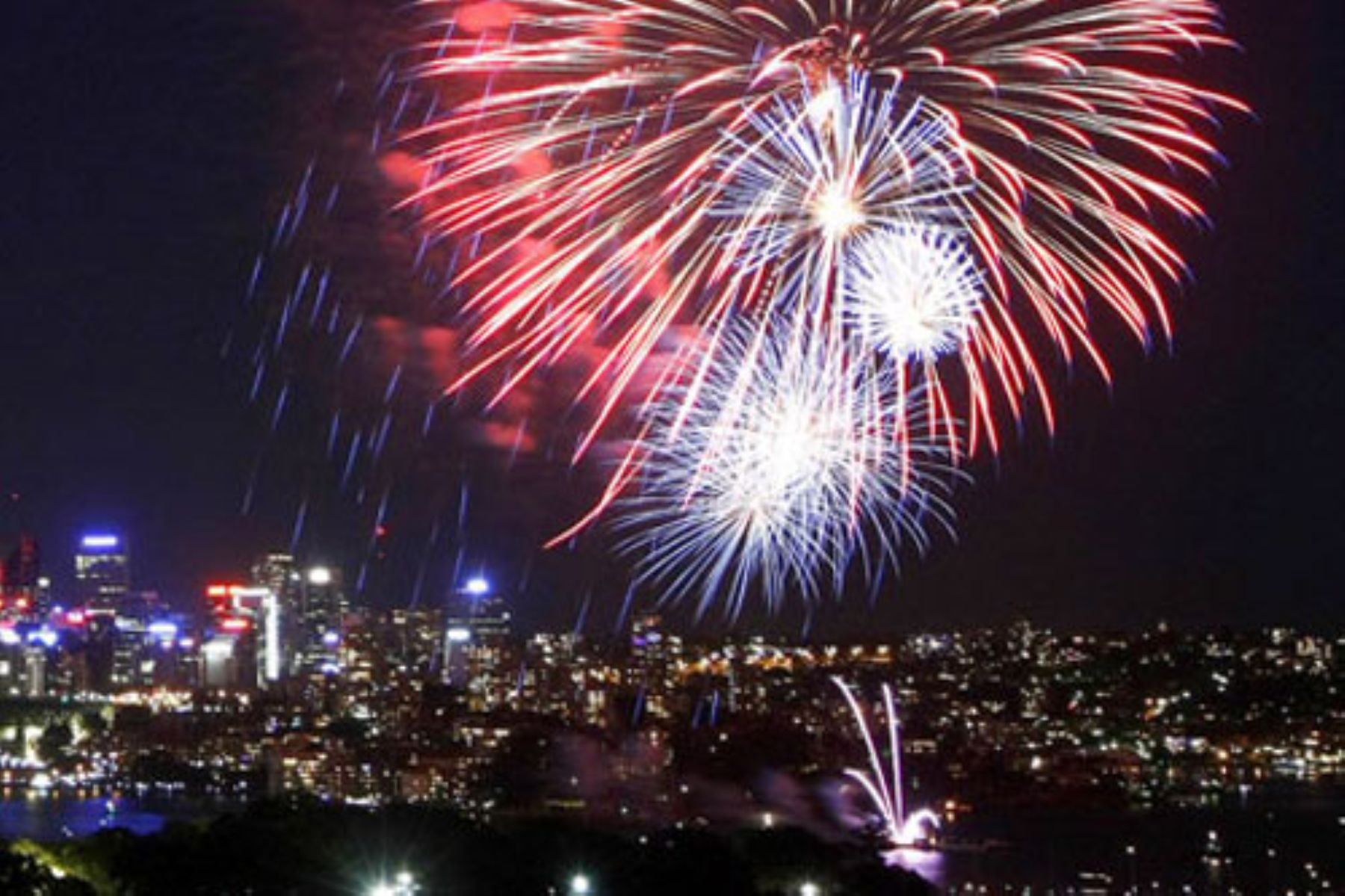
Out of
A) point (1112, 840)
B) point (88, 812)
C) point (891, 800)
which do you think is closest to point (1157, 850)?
point (1112, 840)

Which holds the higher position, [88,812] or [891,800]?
[891,800]

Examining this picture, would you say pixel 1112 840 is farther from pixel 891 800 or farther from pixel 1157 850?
pixel 891 800

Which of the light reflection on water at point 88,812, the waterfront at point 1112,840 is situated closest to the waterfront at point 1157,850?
the waterfront at point 1112,840

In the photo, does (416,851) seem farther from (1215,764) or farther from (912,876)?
(1215,764)

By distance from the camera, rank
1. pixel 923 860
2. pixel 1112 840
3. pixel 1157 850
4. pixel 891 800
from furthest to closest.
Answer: pixel 891 800 → pixel 1112 840 → pixel 1157 850 → pixel 923 860

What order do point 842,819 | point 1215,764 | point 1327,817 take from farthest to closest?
1. point 1215,764
2. point 1327,817
3. point 842,819

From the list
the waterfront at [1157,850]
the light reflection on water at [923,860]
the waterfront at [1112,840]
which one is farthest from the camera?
the waterfront at [1112,840]

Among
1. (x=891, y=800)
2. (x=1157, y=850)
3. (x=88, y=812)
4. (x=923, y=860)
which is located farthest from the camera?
(x=88, y=812)

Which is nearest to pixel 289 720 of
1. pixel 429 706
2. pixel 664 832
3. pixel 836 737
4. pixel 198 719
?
pixel 198 719

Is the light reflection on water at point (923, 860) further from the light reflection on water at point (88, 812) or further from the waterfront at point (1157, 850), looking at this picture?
the light reflection on water at point (88, 812)

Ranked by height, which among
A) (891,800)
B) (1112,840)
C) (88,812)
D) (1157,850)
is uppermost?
(891,800)

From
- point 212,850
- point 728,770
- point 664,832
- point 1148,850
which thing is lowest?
point 212,850
